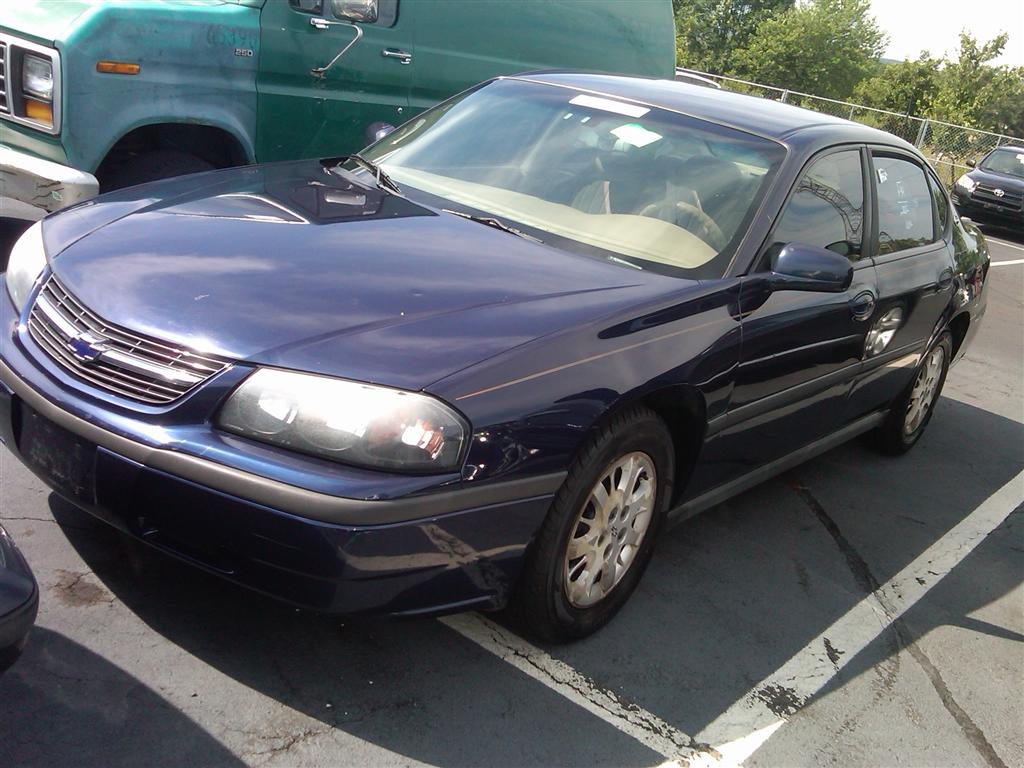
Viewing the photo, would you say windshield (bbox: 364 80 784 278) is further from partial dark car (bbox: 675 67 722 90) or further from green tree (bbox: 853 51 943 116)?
green tree (bbox: 853 51 943 116)

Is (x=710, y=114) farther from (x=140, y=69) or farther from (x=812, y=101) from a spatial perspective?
(x=812, y=101)

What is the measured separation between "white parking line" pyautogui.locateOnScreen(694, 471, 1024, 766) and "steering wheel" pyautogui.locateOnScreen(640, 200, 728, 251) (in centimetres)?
139

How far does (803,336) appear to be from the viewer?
3.95 m

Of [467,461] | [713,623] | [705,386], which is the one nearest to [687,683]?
[713,623]

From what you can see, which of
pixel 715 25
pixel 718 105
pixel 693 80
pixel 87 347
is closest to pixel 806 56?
pixel 715 25

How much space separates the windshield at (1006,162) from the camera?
730 inches

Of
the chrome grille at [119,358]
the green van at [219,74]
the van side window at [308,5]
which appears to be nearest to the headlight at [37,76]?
the green van at [219,74]

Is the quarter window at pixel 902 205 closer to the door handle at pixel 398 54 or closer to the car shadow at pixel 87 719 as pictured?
the door handle at pixel 398 54

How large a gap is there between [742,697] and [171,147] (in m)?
4.32

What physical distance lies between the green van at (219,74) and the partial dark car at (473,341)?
1441mm

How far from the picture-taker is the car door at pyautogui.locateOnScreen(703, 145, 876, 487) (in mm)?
3709

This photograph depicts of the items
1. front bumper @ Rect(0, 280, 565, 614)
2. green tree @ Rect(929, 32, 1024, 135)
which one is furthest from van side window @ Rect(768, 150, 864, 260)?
green tree @ Rect(929, 32, 1024, 135)

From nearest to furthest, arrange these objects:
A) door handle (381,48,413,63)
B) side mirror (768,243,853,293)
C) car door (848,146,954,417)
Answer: side mirror (768,243,853,293) < car door (848,146,954,417) < door handle (381,48,413,63)

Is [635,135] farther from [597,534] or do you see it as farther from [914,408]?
[914,408]
